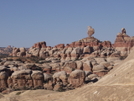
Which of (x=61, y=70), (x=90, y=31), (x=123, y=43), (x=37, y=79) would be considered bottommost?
(x=37, y=79)

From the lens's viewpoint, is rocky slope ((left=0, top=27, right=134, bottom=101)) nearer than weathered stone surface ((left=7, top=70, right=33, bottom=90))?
Yes

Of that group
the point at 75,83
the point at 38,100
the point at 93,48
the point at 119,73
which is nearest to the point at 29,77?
the point at 75,83

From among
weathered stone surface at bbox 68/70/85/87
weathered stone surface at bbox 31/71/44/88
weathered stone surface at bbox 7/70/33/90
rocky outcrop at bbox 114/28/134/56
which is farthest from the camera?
rocky outcrop at bbox 114/28/134/56

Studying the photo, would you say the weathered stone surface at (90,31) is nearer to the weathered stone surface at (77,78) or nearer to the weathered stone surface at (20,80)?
the weathered stone surface at (77,78)

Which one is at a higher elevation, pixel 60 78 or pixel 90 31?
pixel 90 31

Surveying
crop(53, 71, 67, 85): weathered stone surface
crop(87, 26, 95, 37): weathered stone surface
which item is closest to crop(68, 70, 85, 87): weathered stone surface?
crop(53, 71, 67, 85): weathered stone surface

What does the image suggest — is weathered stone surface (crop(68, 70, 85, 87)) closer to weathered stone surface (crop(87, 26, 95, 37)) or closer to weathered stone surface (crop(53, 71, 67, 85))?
weathered stone surface (crop(53, 71, 67, 85))

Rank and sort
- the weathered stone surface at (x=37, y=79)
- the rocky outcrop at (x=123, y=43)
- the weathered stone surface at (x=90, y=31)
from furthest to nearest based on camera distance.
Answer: the weathered stone surface at (x=90, y=31) → the rocky outcrop at (x=123, y=43) → the weathered stone surface at (x=37, y=79)

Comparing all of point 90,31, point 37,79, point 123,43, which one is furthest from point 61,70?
point 90,31

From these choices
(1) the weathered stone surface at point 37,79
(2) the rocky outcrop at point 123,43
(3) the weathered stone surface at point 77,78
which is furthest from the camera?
(2) the rocky outcrop at point 123,43

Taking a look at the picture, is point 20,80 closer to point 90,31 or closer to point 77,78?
point 77,78

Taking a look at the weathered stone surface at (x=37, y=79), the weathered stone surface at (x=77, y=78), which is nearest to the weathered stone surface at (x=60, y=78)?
the weathered stone surface at (x=77, y=78)

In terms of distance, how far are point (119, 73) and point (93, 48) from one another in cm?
6917

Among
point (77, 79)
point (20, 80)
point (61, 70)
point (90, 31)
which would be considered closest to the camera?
point (77, 79)
